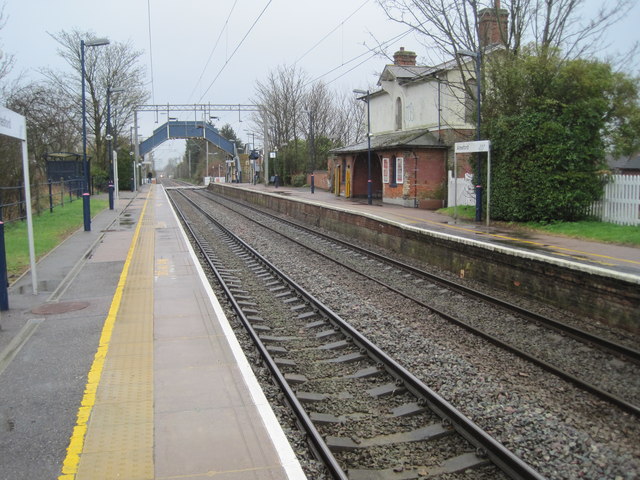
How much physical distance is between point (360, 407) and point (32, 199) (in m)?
23.0

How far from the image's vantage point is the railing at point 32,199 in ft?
67.0

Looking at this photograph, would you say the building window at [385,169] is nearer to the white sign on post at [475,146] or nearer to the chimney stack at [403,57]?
the chimney stack at [403,57]

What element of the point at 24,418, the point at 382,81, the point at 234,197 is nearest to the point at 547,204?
the point at 24,418

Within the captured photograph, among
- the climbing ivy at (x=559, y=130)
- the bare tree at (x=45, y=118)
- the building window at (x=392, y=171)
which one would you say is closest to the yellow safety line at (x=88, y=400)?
the climbing ivy at (x=559, y=130)

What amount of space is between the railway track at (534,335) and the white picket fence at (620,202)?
6903 mm

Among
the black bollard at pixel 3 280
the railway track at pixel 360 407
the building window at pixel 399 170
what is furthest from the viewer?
the building window at pixel 399 170

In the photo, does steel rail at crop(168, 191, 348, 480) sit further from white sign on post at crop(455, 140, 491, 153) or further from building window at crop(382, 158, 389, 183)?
building window at crop(382, 158, 389, 183)

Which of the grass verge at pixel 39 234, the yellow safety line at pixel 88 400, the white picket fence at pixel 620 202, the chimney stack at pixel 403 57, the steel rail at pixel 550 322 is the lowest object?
the steel rail at pixel 550 322

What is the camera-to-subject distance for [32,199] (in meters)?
24.7

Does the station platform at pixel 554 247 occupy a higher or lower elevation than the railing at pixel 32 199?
lower

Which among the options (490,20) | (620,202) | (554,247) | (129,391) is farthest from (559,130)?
(129,391)

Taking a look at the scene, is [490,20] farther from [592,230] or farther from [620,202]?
[592,230]

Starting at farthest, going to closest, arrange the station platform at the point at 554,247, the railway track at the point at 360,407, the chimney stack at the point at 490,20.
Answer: the chimney stack at the point at 490,20
the station platform at the point at 554,247
the railway track at the point at 360,407

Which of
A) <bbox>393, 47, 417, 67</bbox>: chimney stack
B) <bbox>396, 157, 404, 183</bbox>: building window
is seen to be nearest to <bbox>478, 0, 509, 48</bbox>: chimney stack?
<bbox>396, 157, 404, 183</bbox>: building window
